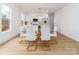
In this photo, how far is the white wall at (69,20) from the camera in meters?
5.79

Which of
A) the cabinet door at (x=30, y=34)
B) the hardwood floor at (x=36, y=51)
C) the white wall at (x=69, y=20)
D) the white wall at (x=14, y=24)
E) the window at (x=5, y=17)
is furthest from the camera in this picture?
the white wall at (x=69, y=20)

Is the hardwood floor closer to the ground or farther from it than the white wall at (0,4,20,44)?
closer to the ground

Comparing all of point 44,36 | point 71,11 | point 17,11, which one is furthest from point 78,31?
point 17,11

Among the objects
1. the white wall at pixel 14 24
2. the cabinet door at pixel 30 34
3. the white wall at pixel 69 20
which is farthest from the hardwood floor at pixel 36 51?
the white wall at pixel 69 20

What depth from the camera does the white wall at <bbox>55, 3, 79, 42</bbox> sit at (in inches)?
228

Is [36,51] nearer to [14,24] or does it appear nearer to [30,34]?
[30,34]

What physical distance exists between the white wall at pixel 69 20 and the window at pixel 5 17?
10.8 feet

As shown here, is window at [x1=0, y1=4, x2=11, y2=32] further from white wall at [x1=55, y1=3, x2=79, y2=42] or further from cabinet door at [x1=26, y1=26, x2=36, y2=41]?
white wall at [x1=55, y1=3, x2=79, y2=42]

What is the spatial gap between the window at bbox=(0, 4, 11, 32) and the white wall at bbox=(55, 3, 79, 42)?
3.28 meters

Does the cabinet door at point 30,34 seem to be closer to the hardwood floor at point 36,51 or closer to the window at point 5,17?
the hardwood floor at point 36,51

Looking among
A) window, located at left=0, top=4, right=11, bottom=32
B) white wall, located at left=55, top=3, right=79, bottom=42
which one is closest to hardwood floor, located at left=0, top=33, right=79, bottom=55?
window, located at left=0, top=4, right=11, bottom=32

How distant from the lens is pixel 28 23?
561cm

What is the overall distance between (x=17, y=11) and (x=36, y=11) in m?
1.53

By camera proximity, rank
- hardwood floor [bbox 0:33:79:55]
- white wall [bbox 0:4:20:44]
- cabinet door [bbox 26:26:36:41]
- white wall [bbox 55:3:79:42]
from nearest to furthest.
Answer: hardwood floor [bbox 0:33:79:55], cabinet door [bbox 26:26:36:41], white wall [bbox 0:4:20:44], white wall [bbox 55:3:79:42]
